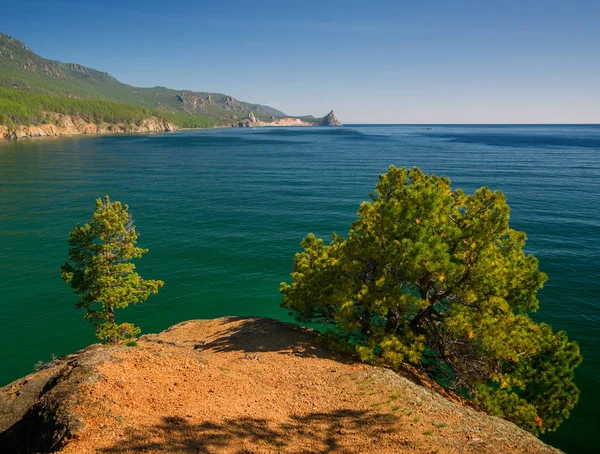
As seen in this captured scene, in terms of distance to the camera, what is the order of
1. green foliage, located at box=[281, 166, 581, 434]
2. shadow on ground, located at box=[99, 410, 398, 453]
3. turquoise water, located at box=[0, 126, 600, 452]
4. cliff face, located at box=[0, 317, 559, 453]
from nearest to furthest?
shadow on ground, located at box=[99, 410, 398, 453], cliff face, located at box=[0, 317, 559, 453], green foliage, located at box=[281, 166, 581, 434], turquoise water, located at box=[0, 126, 600, 452]

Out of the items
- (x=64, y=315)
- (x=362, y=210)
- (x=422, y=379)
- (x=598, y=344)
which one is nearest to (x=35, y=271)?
(x=64, y=315)

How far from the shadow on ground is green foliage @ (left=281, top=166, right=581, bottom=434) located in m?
5.71

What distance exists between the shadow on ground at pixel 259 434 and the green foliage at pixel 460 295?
5.71 meters

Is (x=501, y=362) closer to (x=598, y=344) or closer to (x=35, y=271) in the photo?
(x=598, y=344)

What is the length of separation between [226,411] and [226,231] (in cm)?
4643

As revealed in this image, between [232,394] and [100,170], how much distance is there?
11503cm

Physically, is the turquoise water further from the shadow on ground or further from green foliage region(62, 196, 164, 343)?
the shadow on ground

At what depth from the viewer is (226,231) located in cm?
5922

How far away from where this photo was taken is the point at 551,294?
38.9m

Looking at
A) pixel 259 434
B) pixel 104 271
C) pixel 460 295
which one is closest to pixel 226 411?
pixel 259 434

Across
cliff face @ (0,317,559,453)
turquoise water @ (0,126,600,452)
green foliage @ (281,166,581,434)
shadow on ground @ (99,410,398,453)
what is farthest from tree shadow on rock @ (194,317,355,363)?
turquoise water @ (0,126,600,452)

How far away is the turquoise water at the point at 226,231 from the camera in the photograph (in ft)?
110

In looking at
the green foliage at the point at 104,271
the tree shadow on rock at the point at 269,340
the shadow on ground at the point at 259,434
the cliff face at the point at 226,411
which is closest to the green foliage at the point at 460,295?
the tree shadow on rock at the point at 269,340

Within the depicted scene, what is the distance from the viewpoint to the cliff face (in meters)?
12.2
